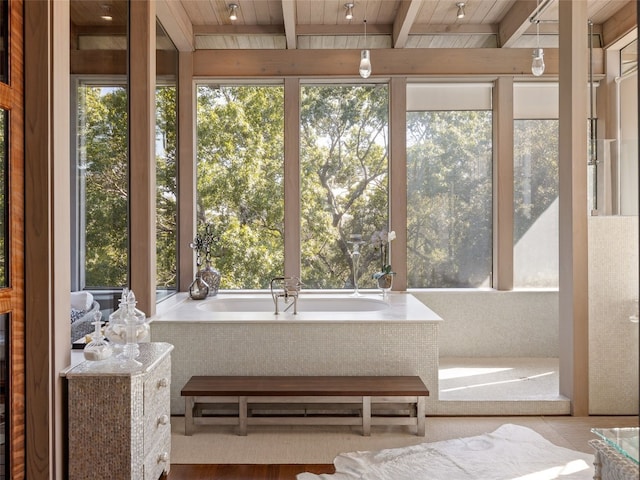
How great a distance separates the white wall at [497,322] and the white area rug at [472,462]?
5.59ft

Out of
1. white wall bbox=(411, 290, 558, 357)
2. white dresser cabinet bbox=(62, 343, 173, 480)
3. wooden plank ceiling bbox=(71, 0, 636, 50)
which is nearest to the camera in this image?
white dresser cabinet bbox=(62, 343, 173, 480)

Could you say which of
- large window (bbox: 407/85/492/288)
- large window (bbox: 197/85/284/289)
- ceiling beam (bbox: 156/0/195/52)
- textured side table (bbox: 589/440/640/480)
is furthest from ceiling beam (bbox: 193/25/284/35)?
textured side table (bbox: 589/440/640/480)

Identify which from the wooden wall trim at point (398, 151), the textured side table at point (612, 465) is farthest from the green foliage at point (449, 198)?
the textured side table at point (612, 465)

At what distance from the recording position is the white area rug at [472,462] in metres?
2.50

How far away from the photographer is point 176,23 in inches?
164

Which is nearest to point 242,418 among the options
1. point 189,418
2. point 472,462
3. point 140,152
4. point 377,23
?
point 189,418

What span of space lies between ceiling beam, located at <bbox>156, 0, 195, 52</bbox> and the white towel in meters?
2.25

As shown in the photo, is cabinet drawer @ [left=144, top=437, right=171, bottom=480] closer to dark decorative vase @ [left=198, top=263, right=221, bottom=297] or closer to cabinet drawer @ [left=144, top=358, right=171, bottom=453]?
cabinet drawer @ [left=144, top=358, right=171, bottom=453]

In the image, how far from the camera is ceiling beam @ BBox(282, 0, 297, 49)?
3890mm

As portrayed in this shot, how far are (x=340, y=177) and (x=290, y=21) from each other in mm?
1378

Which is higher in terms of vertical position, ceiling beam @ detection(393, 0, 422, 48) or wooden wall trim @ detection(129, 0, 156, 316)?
ceiling beam @ detection(393, 0, 422, 48)

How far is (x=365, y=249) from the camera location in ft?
15.9

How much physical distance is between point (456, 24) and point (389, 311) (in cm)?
279

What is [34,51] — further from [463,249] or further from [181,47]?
[463,249]
